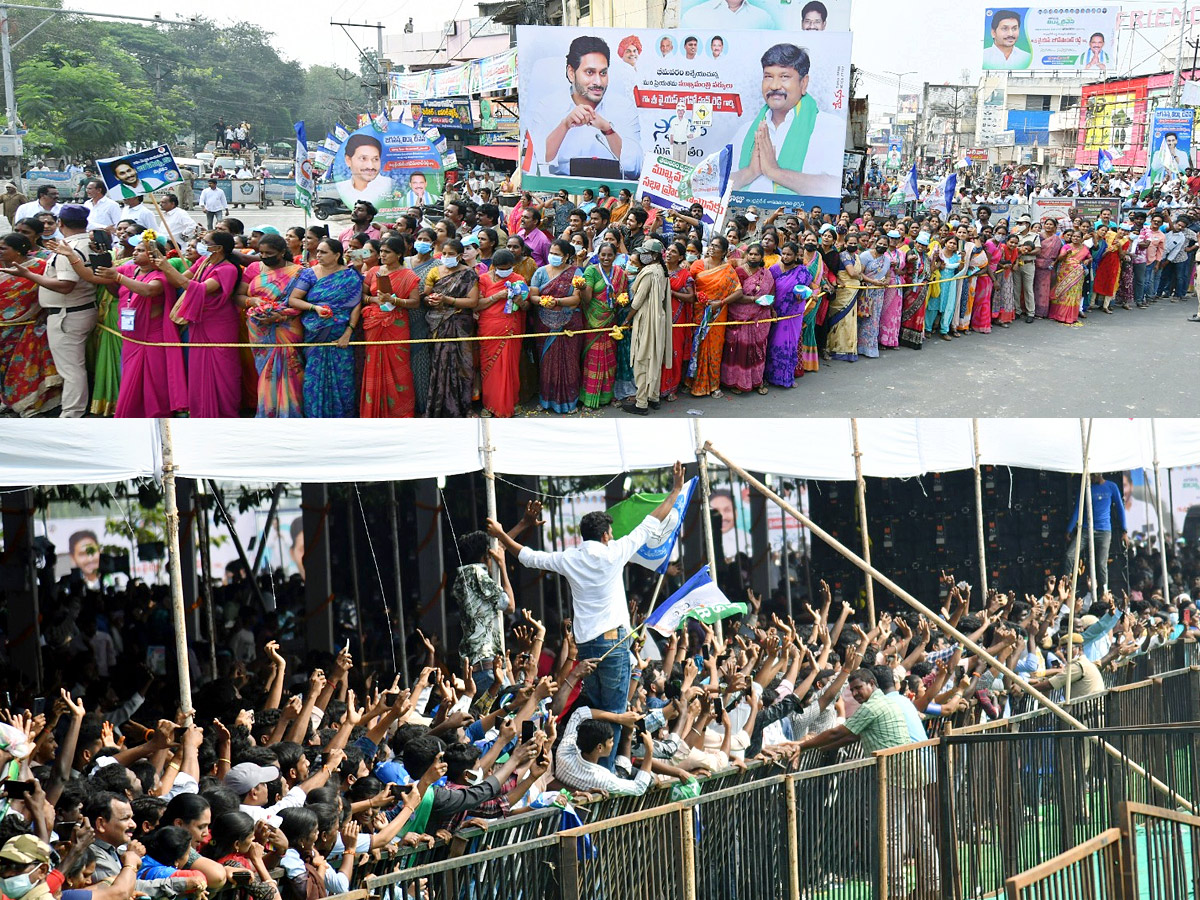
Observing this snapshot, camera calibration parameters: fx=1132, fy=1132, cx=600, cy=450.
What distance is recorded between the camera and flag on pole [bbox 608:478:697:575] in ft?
21.1

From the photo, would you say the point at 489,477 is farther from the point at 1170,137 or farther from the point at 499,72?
the point at 1170,137

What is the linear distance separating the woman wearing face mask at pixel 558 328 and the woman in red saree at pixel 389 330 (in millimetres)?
923

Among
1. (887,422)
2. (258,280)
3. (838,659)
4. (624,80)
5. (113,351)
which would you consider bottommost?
(838,659)

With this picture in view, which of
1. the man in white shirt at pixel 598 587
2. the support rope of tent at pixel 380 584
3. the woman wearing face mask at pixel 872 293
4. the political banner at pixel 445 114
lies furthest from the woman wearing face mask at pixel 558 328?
the political banner at pixel 445 114

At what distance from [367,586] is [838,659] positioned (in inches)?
128

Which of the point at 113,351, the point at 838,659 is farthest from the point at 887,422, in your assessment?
the point at 113,351

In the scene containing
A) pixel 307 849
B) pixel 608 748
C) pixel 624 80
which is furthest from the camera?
pixel 624 80

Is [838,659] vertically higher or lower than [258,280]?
lower

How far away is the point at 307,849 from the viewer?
3.71 m

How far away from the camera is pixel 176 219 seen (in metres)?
9.86

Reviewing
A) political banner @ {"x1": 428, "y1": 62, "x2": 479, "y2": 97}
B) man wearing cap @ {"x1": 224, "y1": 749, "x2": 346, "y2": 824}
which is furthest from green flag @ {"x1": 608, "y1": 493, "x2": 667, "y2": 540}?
political banner @ {"x1": 428, "y1": 62, "x2": 479, "y2": 97}

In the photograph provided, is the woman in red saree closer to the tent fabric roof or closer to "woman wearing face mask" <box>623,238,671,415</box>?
the tent fabric roof

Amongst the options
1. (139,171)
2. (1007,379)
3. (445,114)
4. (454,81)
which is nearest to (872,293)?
(1007,379)

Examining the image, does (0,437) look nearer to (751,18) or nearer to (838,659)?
(838,659)
